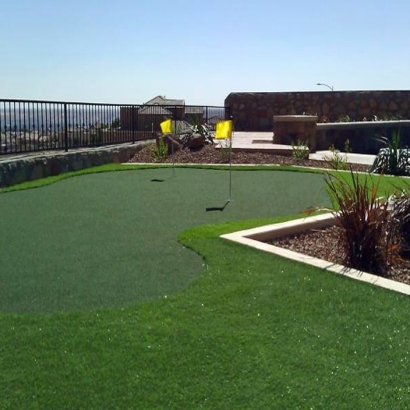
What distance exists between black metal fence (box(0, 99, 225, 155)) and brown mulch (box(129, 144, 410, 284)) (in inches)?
40.2

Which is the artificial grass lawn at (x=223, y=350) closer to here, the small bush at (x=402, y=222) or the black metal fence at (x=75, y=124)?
the small bush at (x=402, y=222)

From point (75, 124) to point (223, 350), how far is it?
937 centimetres

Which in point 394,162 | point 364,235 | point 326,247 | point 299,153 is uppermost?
point 299,153

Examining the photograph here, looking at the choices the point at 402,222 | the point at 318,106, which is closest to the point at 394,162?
the point at 402,222

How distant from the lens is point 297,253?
4770 mm

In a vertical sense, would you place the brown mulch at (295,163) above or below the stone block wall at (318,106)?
below

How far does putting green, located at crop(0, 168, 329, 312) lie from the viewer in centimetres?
388

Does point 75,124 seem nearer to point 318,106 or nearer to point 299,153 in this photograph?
point 299,153

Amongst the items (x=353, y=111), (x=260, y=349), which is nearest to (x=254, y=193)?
(x=260, y=349)

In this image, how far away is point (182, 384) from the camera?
2.57 metres

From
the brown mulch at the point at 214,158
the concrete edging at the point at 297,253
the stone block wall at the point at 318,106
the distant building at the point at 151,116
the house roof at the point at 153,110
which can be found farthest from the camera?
the stone block wall at the point at 318,106

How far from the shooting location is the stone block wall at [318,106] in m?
19.5

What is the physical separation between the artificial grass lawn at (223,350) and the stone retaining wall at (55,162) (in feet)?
20.5

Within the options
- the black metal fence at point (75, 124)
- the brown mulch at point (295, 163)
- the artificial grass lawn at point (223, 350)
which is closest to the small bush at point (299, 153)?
the brown mulch at point (295, 163)
